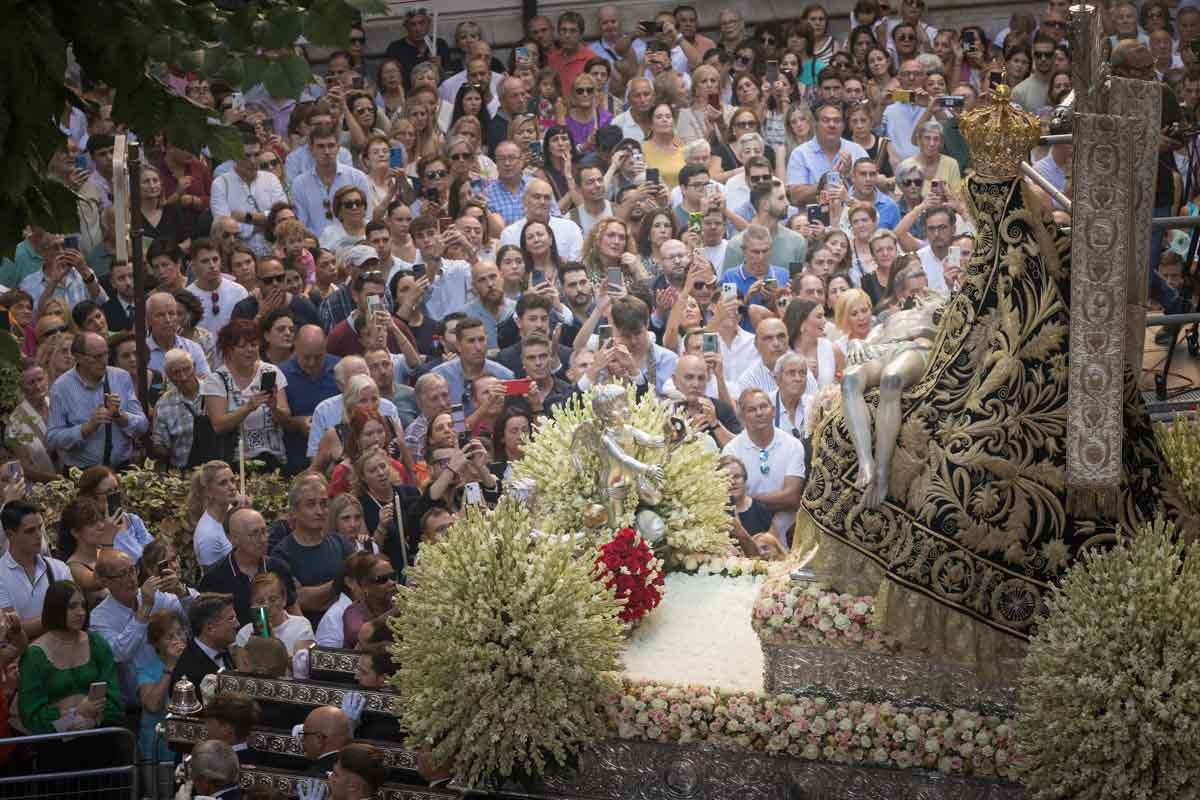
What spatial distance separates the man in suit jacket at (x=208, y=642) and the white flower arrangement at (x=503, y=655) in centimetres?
244

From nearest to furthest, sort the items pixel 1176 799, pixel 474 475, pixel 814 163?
pixel 1176 799
pixel 474 475
pixel 814 163

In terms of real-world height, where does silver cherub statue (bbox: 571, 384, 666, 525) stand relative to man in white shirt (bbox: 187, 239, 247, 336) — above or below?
below

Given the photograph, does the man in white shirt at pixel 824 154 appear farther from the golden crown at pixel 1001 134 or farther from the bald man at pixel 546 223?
the golden crown at pixel 1001 134

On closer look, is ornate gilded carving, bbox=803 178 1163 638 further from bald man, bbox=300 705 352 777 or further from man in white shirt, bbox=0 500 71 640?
man in white shirt, bbox=0 500 71 640

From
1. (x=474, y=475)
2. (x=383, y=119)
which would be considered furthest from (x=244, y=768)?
(x=383, y=119)

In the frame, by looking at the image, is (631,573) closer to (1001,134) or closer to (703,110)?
(1001,134)

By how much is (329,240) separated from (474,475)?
3651 millimetres

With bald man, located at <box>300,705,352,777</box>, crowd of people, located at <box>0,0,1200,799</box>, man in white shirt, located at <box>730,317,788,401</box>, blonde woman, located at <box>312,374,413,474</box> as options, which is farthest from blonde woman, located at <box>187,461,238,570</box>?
man in white shirt, located at <box>730,317,788,401</box>

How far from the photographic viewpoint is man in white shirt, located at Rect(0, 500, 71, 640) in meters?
12.9

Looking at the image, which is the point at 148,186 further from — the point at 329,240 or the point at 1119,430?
the point at 1119,430

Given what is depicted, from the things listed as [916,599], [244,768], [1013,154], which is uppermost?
[1013,154]

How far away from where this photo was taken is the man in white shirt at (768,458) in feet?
47.9

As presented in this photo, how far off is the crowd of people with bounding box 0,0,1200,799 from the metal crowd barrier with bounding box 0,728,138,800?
0.18 m

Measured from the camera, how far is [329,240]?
1720cm
